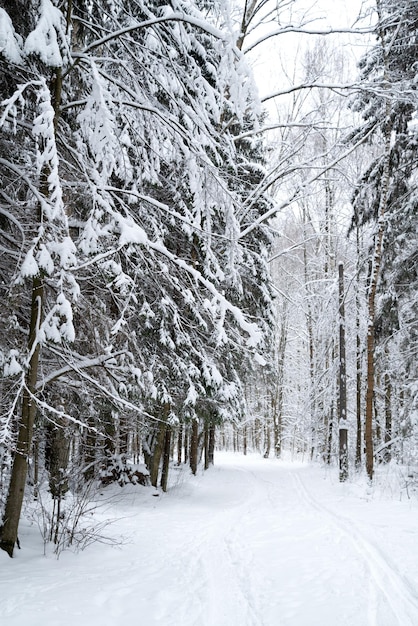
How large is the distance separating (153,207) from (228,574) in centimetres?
558

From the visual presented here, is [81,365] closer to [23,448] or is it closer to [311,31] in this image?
[23,448]

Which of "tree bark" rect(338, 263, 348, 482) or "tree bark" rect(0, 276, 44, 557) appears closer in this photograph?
"tree bark" rect(0, 276, 44, 557)

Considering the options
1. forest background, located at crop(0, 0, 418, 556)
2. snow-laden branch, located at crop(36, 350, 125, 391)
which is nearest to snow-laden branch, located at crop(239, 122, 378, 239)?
forest background, located at crop(0, 0, 418, 556)

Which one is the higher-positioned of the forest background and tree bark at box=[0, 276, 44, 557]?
the forest background

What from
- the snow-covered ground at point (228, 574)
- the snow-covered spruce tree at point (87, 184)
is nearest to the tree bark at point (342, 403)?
the snow-covered ground at point (228, 574)

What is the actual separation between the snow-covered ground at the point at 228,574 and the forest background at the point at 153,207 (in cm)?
90

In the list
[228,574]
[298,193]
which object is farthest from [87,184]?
[228,574]

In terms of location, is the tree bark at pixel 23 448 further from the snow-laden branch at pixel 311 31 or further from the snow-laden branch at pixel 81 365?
the snow-laden branch at pixel 311 31

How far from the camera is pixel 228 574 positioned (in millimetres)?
4469

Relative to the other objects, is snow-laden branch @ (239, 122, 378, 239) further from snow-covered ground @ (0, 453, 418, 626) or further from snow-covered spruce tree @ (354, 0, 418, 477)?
snow-covered ground @ (0, 453, 418, 626)

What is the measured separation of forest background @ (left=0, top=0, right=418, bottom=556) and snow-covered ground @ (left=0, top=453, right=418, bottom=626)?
35.5 inches

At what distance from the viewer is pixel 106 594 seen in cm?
379

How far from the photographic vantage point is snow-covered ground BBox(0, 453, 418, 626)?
3.39 metres

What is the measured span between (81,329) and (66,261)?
8.35 feet
